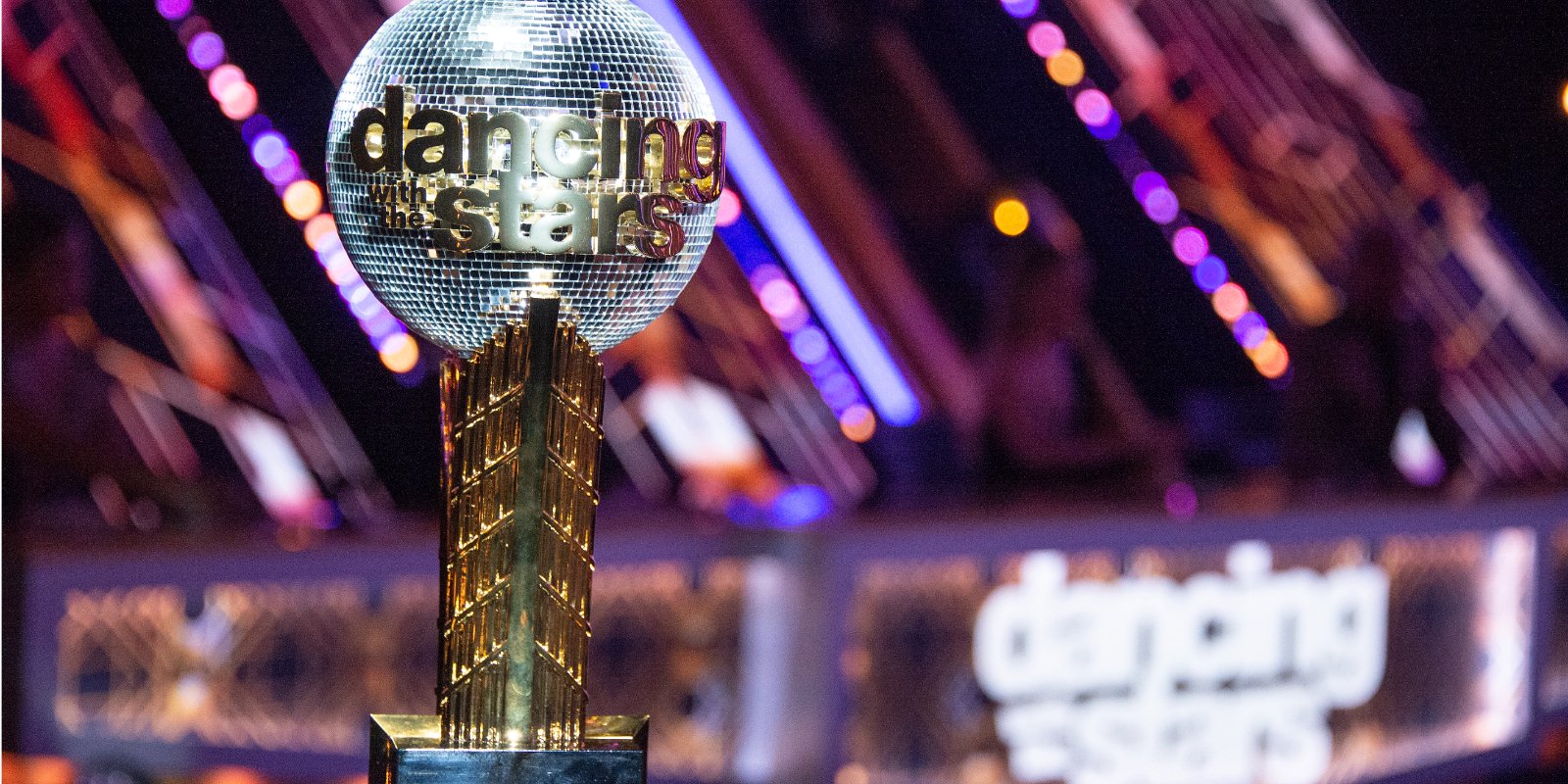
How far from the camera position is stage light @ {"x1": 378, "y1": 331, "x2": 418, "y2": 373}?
425 centimetres

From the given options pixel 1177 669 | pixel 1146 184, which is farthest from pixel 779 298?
pixel 1177 669

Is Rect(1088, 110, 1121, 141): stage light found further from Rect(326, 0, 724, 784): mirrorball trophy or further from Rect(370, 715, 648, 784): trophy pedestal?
Rect(370, 715, 648, 784): trophy pedestal

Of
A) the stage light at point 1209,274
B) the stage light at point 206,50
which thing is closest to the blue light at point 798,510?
the stage light at point 206,50

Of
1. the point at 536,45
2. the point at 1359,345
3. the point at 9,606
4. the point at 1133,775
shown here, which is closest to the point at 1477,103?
the point at 1359,345

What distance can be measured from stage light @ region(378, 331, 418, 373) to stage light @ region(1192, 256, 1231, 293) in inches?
128

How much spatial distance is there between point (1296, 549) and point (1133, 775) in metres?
0.62

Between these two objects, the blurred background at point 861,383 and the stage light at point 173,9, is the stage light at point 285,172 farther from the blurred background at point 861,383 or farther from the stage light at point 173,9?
the stage light at point 173,9

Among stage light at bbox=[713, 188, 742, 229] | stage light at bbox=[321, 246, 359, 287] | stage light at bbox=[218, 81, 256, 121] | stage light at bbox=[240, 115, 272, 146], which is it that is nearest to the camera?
stage light at bbox=[321, 246, 359, 287]

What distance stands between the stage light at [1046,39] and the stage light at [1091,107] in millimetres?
182

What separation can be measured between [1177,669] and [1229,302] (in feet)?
10.5

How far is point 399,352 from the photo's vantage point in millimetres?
4289

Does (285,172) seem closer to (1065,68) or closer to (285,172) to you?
(285,172)

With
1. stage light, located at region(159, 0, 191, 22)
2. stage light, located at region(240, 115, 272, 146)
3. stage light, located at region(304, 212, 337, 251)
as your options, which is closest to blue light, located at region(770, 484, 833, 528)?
stage light, located at region(304, 212, 337, 251)

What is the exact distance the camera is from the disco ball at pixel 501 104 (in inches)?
53.7
